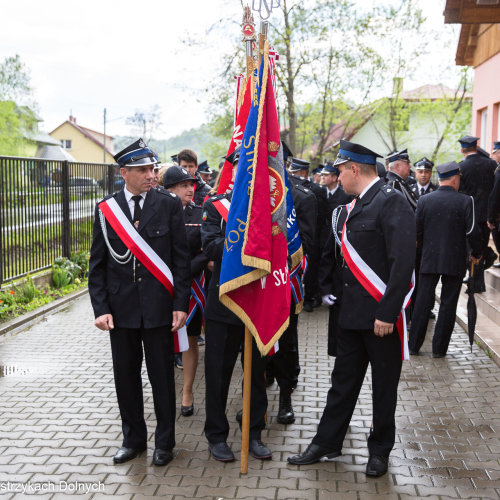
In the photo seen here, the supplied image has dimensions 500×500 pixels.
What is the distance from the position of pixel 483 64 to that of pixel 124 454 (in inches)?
613

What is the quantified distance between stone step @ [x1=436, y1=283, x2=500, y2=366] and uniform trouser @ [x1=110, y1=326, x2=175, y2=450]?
4.16 m

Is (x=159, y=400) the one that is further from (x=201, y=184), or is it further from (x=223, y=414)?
(x=201, y=184)

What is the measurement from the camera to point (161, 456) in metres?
4.46

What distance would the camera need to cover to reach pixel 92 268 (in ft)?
14.9

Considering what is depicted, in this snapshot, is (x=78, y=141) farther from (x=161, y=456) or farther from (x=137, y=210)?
(x=161, y=456)

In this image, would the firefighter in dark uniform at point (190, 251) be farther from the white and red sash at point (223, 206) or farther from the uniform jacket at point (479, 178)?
the uniform jacket at point (479, 178)

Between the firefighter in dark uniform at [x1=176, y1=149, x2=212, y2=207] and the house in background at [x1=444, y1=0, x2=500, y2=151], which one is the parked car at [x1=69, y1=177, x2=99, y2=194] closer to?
the firefighter in dark uniform at [x1=176, y1=149, x2=212, y2=207]

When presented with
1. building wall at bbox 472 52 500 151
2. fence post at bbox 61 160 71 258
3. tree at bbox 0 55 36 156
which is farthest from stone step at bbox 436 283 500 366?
tree at bbox 0 55 36 156

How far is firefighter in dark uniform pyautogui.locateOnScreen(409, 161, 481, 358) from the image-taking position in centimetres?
722

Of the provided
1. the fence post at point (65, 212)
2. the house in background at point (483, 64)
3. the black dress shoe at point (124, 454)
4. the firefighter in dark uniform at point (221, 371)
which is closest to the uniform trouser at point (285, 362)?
the firefighter in dark uniform at point (221, 371)

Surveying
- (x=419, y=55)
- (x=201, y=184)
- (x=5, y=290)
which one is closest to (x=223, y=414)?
(x=201, y=184)

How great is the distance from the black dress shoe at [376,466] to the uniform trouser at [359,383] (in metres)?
0.03

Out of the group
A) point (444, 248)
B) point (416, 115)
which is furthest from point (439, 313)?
point (416, 115)

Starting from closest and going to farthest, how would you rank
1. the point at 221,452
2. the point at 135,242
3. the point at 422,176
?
1. the point at 135,242
2. the point at 221,452
3. the point at 422,176
